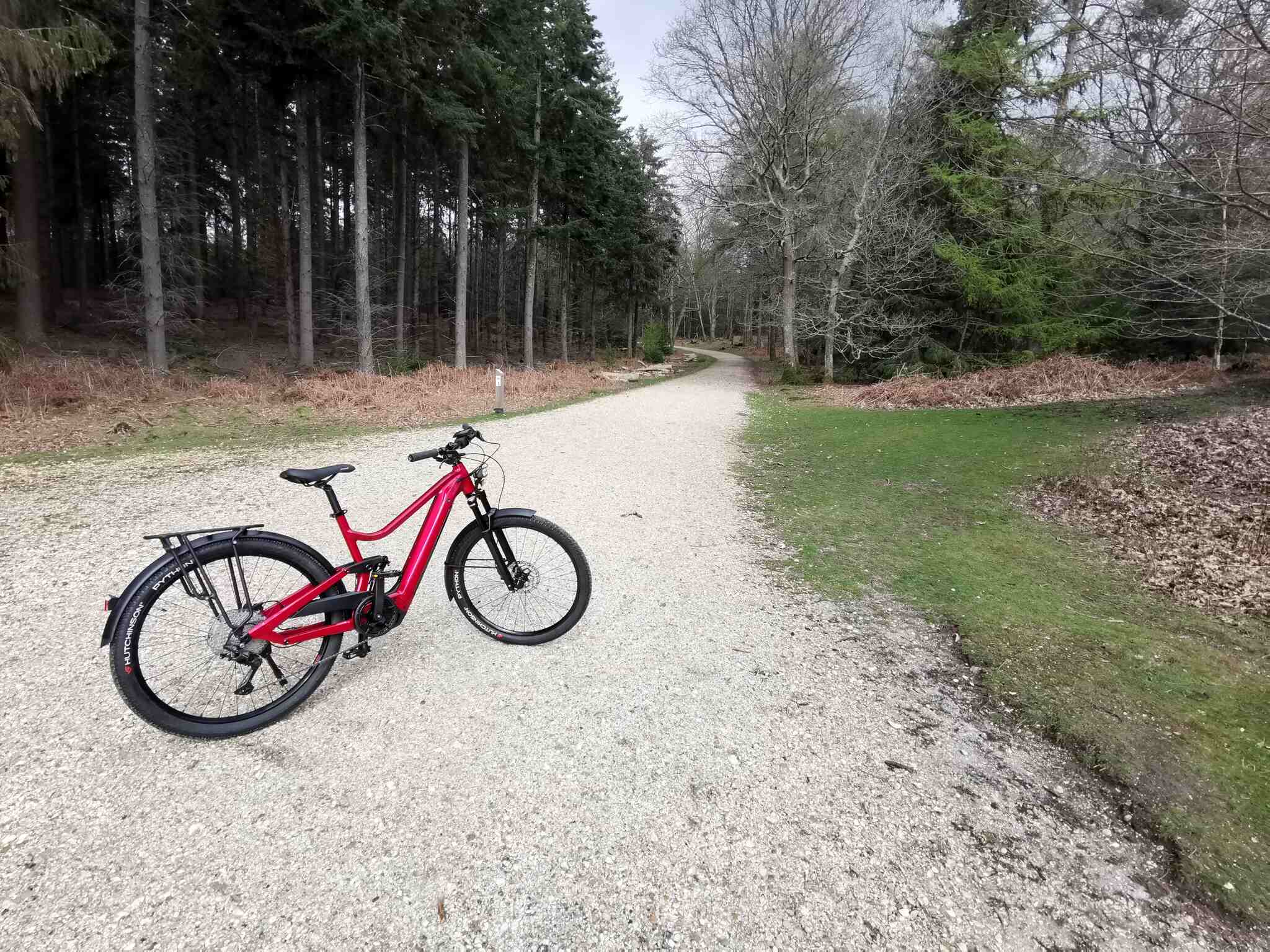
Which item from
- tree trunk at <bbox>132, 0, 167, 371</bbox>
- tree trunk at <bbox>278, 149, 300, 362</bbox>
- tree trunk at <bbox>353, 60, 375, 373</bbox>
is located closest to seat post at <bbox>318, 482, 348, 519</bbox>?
tree trunk at <bbox>132, 0, 167, 371</bbox>

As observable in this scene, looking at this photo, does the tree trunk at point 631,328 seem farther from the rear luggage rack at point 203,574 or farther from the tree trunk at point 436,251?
the rear luggage rack at point 203,574

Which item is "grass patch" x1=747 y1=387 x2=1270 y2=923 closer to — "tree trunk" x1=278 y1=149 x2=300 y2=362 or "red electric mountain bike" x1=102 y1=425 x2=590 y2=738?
"red electric mountain bike" x1=102 y1=425 x2=590 y2=738

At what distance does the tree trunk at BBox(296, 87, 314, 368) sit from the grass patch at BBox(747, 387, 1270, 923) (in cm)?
1577

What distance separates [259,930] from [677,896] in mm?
1307

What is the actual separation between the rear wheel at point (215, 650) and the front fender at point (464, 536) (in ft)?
2.11

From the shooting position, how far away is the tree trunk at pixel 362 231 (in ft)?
46.0

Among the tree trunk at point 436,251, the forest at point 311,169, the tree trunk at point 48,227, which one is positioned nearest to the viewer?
the forest at point 311,169

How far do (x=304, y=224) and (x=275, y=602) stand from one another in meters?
17.8

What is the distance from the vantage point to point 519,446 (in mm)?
8812

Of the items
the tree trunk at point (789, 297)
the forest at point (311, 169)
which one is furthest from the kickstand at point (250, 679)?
the tree trunk at point (789, 297)

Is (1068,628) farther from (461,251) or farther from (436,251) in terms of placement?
(436,251)

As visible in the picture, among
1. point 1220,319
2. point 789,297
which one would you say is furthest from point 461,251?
point 1220,319

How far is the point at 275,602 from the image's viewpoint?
2.69m

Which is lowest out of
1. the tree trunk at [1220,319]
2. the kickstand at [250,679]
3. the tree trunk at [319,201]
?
the kickstand at [250,679]
